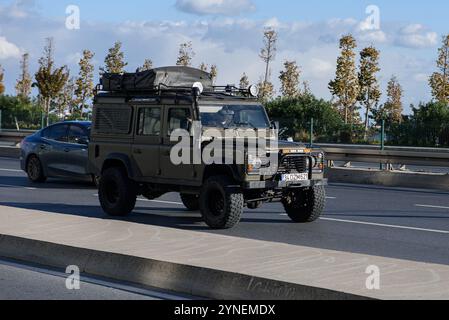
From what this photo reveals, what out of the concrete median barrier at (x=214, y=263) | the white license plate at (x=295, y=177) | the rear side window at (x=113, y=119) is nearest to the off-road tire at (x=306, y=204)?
the white license plate at (x=295, y=177)

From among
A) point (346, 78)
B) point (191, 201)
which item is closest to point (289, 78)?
point (346, 78)

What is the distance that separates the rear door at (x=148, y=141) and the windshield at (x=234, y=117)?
807 mm

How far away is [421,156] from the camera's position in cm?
2202

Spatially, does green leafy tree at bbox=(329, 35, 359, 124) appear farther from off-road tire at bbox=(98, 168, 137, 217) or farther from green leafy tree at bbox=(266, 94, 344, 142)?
off-road tire at bbox=(98, 168, 137, 217)

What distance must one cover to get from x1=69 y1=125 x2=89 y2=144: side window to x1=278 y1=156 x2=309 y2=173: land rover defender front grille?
26.1ft

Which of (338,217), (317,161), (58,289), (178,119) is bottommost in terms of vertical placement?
(58,289)

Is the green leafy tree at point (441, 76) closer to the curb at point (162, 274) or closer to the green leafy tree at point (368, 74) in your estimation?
the green leafy tree at point (368, 74)

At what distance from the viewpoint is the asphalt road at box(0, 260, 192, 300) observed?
804cm

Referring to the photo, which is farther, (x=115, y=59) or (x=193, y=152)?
(x=115, y=59)

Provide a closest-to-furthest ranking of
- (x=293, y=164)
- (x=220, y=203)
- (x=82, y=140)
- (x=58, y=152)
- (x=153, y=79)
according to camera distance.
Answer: (x=220, y=203) → (x=293, y=164) → (x=153, y=79) → (x=82, y=140) → (x=58, y=152)

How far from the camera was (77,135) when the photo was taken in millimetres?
19984

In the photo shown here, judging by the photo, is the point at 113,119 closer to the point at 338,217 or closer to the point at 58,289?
the point at 338,217

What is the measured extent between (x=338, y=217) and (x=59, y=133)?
8201mm

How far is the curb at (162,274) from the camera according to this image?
765 centimetres
